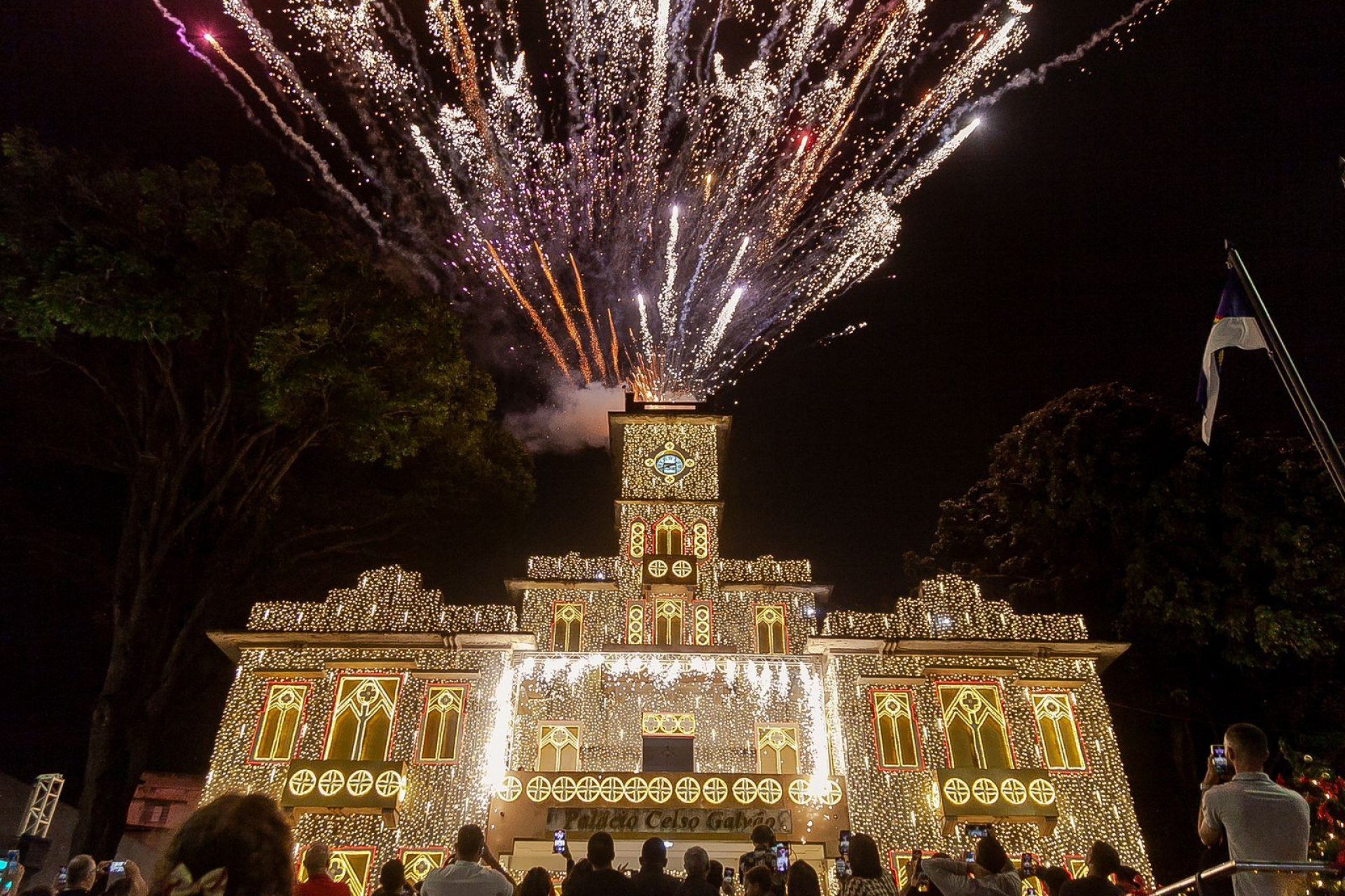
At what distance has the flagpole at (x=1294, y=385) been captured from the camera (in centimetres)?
808

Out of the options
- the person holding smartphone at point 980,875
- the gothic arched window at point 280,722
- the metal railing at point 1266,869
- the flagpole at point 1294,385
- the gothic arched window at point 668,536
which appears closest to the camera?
the metal railing at point 1266,869

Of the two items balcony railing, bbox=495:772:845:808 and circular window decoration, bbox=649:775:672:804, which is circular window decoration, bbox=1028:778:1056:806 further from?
circular window decoration, bbox=649:775:672:804

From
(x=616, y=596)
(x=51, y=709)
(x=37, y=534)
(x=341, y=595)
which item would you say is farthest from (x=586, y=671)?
(x=51, y=709)

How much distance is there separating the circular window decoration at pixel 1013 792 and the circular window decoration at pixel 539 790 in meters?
8.43

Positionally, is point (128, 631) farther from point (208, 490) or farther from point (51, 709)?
point (51, 709)

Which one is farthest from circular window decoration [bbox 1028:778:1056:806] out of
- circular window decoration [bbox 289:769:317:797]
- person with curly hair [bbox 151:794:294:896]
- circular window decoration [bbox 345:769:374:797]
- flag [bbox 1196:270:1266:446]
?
person with curly hair [bbox 151:794:294:896]

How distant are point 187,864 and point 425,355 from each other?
1805 cm

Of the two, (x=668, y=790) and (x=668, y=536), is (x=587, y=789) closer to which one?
(x=668, y=790)

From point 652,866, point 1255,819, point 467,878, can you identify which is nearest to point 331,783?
point 467,878

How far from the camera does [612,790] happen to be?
15945 mm

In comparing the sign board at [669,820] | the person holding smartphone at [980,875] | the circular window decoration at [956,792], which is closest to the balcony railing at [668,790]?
the sign board at [669,820]

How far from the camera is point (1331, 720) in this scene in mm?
18781

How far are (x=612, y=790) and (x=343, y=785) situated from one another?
496 centimetres

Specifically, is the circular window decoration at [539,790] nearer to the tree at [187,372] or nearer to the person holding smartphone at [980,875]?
the tree at [187,372]
